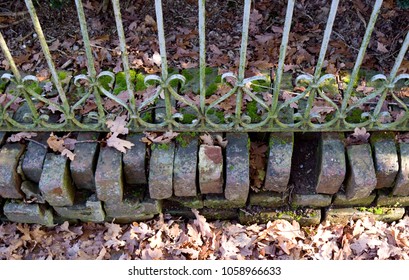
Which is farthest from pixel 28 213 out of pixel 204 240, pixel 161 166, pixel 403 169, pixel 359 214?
pixel 403 169

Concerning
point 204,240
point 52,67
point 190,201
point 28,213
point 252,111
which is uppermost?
point 52,67

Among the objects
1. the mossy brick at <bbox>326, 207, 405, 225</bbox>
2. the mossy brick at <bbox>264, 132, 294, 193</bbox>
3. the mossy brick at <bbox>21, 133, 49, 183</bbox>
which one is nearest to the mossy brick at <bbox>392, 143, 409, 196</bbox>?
the mossy brick at <bbox>326, 207, 405, 225</bbox>

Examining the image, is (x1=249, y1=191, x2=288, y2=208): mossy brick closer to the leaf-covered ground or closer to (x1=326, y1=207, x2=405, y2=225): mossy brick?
the leaf-covered ground

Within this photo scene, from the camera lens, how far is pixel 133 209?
10.1 feet

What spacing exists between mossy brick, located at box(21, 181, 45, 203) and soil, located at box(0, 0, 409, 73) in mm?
919

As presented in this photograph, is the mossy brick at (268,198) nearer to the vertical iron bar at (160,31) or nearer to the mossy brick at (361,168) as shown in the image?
the mossy brick at (361,168)

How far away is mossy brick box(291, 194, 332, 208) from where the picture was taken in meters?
3.03

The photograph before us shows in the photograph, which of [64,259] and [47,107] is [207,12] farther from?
[64,259]

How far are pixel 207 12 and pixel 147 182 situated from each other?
5.07 feet

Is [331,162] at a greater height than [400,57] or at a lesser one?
lesser

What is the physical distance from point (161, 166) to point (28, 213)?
1.00 metres

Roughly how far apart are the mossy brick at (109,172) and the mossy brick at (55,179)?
206 mm

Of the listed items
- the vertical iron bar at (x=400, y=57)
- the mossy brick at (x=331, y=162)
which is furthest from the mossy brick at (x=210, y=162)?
the vertical iron bar at (x=400, y=57)

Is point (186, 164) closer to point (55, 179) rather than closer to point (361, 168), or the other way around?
point (55, 179)
